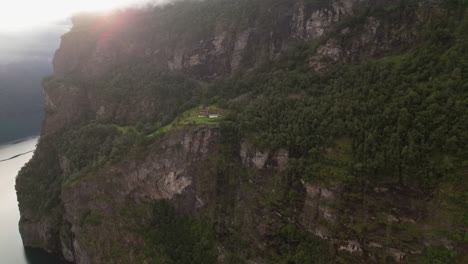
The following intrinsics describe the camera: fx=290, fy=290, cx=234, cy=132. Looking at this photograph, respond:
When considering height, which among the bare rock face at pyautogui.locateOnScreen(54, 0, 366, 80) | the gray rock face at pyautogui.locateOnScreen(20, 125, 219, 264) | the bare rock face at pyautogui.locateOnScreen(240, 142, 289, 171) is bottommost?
the gray rock face at pyautogui.locateOnScreen(20, 125, 219, 264)

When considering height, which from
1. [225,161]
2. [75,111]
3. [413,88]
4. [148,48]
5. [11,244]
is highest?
[148,48]

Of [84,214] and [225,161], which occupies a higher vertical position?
[225,161]

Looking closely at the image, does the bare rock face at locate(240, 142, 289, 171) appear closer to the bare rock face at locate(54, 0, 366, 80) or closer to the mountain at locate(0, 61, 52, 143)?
the bare rock face at locate(54, 0, 366, 80)

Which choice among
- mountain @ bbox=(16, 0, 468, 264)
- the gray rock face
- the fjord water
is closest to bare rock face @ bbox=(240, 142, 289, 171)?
mountain @ bbox=(16, 0, 468, 264)

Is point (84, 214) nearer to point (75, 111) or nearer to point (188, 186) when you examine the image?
point (188, 186)

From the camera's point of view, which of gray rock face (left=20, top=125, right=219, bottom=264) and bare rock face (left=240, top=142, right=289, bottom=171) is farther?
gray rock face (left=20, top=125, right=219, bottom=264)

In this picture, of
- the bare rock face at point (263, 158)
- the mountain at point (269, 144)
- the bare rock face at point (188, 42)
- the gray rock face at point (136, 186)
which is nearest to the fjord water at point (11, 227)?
the mountain at point (269, 144)

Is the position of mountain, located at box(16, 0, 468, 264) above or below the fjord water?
above

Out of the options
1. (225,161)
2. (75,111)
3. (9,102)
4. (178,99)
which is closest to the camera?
(225,161)

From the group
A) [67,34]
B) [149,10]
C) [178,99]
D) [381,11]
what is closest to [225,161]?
[178,99]
